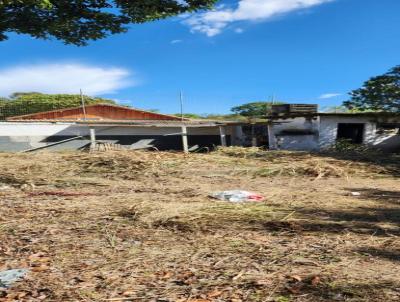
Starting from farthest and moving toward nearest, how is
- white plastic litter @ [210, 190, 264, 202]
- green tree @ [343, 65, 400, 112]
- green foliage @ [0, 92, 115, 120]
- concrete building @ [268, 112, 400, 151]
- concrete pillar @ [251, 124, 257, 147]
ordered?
green foliage @ [0, 92, 115, 120] < concrete pillar @ [251, 124, 257, 147] < concrete building @ [268, 112, 400, 151] < green tree @ [343, 65, 400, 112] < white plastic litter @ [210, 190, 264, 202]

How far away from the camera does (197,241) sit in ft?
16.8

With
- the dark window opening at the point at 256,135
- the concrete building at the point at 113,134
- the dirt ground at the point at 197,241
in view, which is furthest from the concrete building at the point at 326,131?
the dirt ground at the point at 197,241

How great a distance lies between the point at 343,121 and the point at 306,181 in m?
11.5

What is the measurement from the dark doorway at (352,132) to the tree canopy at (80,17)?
47.9ft

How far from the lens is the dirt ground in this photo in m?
A: 3.68

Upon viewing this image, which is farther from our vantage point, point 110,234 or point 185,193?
point 185,193

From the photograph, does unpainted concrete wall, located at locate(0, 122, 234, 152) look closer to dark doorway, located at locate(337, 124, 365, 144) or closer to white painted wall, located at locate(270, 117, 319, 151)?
white painted wall, located at locate(270, 117, 319, 151)

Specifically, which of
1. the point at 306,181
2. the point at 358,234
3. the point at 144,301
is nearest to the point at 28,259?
the point at 144,301

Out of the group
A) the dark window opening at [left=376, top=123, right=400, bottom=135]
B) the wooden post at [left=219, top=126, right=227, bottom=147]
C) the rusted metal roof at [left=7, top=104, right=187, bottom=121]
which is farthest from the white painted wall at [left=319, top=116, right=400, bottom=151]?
the rusted metal roof at [left=7, top=104, right=187, bottom=121]

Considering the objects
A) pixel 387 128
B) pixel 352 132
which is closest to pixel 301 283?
pixel 387 128

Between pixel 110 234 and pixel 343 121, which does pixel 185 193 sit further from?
pixel 343 121

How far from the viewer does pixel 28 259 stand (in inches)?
177

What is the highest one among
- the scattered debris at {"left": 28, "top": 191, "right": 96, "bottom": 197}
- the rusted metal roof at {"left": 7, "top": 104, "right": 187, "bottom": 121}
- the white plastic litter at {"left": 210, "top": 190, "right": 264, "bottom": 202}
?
the rusted metal roof at {"left": 7, "top": 104, "right": 187, "bottom": 121}

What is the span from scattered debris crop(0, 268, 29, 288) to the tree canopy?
5295mm
